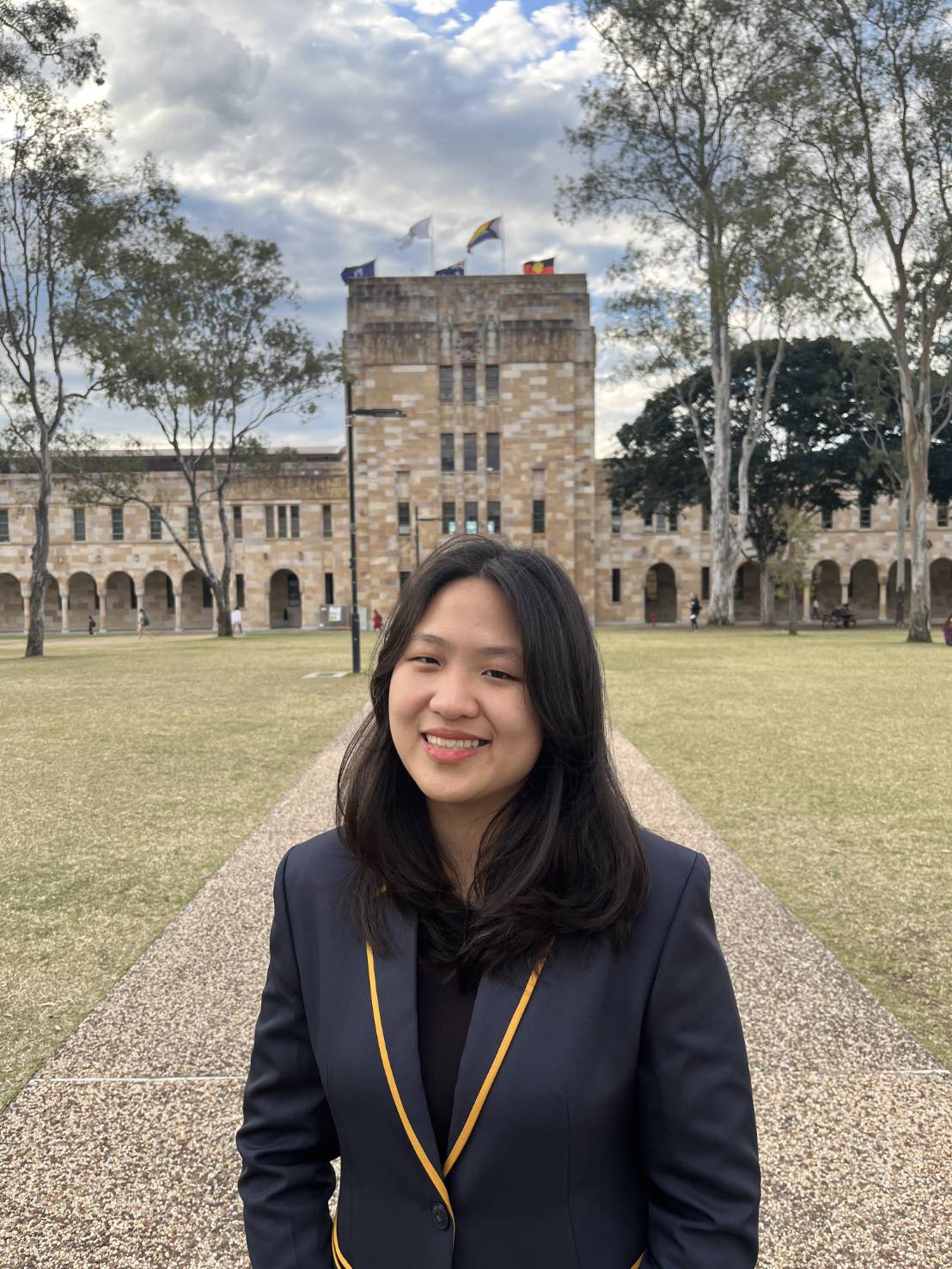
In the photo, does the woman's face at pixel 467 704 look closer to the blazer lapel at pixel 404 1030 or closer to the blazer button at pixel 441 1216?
the blazer lapel at pixel 404 1030

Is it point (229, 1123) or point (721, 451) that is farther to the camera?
point (721, 451)

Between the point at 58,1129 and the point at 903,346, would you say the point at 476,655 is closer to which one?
the point at 58,1129

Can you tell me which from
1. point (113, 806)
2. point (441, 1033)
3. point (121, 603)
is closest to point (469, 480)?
point (121, 603)

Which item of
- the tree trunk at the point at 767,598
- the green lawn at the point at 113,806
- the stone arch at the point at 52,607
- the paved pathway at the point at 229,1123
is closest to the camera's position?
the paved pathway at the point at 229,1123

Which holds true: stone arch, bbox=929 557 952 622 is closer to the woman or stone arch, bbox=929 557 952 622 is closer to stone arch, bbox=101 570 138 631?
stone arch, bbox=101 570 138 631

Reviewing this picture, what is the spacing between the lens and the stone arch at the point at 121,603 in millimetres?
62781

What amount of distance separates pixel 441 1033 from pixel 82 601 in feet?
219

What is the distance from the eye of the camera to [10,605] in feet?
211

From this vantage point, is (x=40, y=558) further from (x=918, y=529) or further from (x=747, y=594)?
(x=747, y=594)

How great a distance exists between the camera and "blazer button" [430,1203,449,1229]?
1.56 meters

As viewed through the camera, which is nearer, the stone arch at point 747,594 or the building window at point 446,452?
the building window at point 446,452

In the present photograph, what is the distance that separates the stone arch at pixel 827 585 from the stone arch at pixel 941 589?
553 centimetres

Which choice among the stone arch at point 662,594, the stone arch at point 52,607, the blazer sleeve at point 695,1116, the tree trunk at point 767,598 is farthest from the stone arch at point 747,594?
the blazer sleeve at point 695,1116

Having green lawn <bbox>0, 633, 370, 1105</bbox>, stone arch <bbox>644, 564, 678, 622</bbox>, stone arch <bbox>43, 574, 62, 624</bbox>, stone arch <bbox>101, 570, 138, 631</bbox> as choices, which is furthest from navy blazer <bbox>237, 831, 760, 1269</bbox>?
stone arch <bbox>43, 574, 62, 624</bbox>
